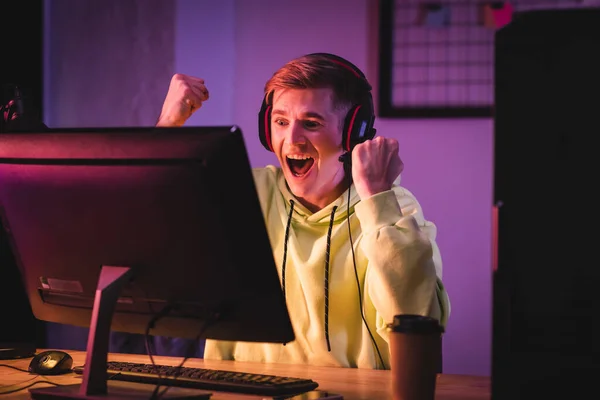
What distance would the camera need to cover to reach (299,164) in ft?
6.28

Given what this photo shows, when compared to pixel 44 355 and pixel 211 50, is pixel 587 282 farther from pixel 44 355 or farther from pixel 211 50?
pixel 211 50

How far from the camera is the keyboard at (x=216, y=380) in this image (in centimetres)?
112

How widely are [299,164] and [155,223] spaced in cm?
89

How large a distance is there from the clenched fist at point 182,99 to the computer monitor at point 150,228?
779mm

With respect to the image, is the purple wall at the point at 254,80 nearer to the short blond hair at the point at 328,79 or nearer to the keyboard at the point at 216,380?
the short blond hair at the point at 328,79

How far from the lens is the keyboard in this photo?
3.68 ft

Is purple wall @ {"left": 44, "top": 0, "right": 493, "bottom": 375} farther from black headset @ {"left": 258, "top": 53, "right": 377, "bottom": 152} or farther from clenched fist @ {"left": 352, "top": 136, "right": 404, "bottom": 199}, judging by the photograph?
clenched fist @ {"left": 352, "top": 136, "right": 404, "bottom": 199}

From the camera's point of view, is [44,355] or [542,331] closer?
[542,331]

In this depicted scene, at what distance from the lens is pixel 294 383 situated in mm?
1147

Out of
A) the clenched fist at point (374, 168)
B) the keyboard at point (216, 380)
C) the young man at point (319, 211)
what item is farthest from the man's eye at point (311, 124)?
the keyboard at point (216, 380)

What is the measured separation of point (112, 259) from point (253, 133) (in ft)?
6.09

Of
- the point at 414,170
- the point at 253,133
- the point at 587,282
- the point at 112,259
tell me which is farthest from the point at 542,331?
the point at 253,133

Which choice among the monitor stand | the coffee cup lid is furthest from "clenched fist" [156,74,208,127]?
the coffee cup lid

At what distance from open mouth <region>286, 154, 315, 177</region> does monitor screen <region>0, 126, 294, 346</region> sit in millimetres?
774
